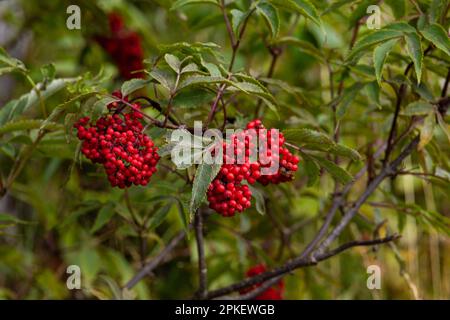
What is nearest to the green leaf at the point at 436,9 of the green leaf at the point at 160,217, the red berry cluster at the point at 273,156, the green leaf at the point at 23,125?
the red berry cluster at the point at 273,156

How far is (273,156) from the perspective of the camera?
1021 millimetres

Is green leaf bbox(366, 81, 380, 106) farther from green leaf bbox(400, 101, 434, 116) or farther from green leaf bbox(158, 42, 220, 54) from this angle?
green leaf bbox(158, 42, 220, 54)

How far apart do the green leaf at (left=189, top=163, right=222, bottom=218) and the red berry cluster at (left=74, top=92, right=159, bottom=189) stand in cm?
11

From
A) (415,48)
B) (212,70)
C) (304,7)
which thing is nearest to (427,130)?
(415,48)

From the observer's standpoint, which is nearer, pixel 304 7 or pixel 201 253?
pixel 304 7

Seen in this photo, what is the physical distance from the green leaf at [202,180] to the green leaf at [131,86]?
0.71ft

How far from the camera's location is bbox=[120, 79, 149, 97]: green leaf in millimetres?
1051

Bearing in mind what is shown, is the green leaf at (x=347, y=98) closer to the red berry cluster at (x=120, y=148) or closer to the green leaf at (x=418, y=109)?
the green leaf at (x=418, y=109)

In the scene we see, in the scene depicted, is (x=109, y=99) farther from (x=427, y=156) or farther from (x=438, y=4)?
(x=427, y=156)

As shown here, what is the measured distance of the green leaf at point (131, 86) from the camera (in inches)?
41.4

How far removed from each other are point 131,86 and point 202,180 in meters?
0.24

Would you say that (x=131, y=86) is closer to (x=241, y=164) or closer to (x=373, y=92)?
(x=241, y=164)
